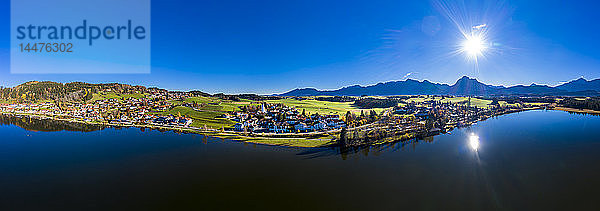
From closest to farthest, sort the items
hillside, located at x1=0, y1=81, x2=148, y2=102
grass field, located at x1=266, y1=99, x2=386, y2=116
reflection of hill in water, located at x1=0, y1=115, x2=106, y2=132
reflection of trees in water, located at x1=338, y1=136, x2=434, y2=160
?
reflection of trees in water, located at x1=338, y1=136, x2=434, y2=160 < reflection of hill in water, located at x1=0, y1=115, x2=106, y2=132 < grass field, located at x1=266, y1=99, x2=386, y2=116 < hillside, located at x1=0, y1=81, x2=148, y2=102

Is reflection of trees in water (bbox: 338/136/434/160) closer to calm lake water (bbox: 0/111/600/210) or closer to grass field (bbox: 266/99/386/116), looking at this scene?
calm lake water (bbox: 0/111/600/210)

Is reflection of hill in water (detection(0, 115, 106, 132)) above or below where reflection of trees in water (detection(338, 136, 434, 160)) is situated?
above

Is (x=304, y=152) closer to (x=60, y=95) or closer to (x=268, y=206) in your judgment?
(x=268, y=206)

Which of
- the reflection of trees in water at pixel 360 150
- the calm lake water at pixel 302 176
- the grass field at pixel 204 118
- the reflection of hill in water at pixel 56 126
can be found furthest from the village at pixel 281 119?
the calm lake water at pixel 302 176

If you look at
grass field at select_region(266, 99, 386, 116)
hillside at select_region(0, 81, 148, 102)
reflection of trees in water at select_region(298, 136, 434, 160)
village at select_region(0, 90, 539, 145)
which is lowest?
reflection of trees in water at select_region(298, 136, 434, 160)

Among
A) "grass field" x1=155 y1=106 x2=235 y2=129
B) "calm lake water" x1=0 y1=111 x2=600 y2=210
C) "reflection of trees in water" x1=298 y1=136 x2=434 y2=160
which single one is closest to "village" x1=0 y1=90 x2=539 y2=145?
"grass field" x1=155 y1=106 x2=235 y2=129

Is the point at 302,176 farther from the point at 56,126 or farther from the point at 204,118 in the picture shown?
the point at 56,126

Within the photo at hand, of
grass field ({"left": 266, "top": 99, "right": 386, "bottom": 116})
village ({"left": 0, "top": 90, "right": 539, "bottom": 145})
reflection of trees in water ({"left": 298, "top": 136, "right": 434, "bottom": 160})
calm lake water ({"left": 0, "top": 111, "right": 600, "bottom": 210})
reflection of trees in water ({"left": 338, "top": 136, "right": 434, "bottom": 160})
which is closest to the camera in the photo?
calm lake water ({"left": 0, "top": 111, "right": 600, "bottom": 210})

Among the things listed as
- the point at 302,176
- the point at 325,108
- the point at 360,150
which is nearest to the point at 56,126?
the point at 302,176

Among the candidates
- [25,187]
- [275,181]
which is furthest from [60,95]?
[275,181]
